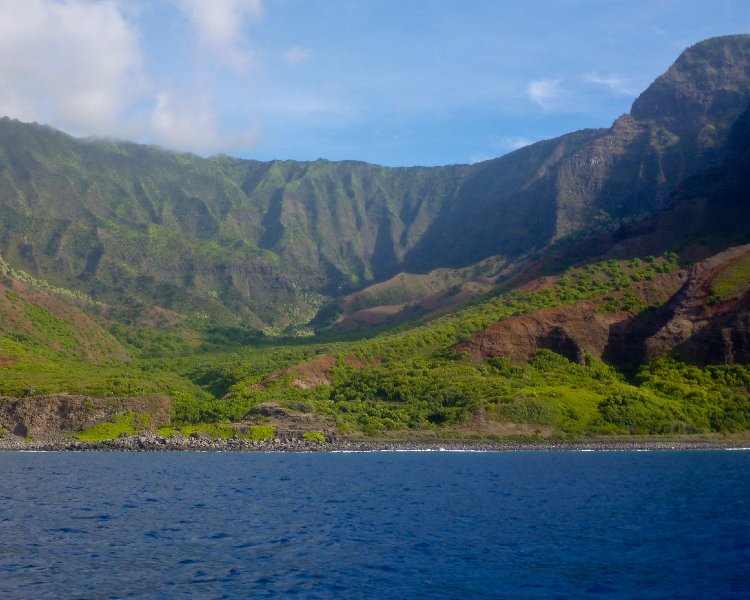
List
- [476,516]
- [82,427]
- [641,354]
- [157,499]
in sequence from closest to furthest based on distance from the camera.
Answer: [476,516]
[157,499]
[82,427]
[641,354]

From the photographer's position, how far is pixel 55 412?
417ft

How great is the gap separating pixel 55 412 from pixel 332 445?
44.6 metres

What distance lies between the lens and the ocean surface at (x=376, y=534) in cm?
3200

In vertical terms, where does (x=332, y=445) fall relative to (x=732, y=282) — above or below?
below

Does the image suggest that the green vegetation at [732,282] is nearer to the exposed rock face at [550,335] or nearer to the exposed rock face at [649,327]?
the exposed rock face at [649,327]

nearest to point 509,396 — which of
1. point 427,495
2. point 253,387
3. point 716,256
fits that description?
point 253,387

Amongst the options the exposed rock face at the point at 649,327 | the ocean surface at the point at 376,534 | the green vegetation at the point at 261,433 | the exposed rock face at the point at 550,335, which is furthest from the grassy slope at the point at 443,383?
the ocean surface at the point at 376,534

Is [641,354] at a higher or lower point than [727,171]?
lower

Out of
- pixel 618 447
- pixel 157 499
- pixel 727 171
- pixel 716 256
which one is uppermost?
pixel 727 171

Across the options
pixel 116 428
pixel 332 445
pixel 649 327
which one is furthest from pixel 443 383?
pixel 116 428

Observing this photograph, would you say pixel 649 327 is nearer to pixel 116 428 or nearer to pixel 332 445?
pixel 332 445

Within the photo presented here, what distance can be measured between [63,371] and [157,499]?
101856mm

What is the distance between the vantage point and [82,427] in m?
127

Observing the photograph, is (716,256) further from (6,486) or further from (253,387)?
(6,486)
